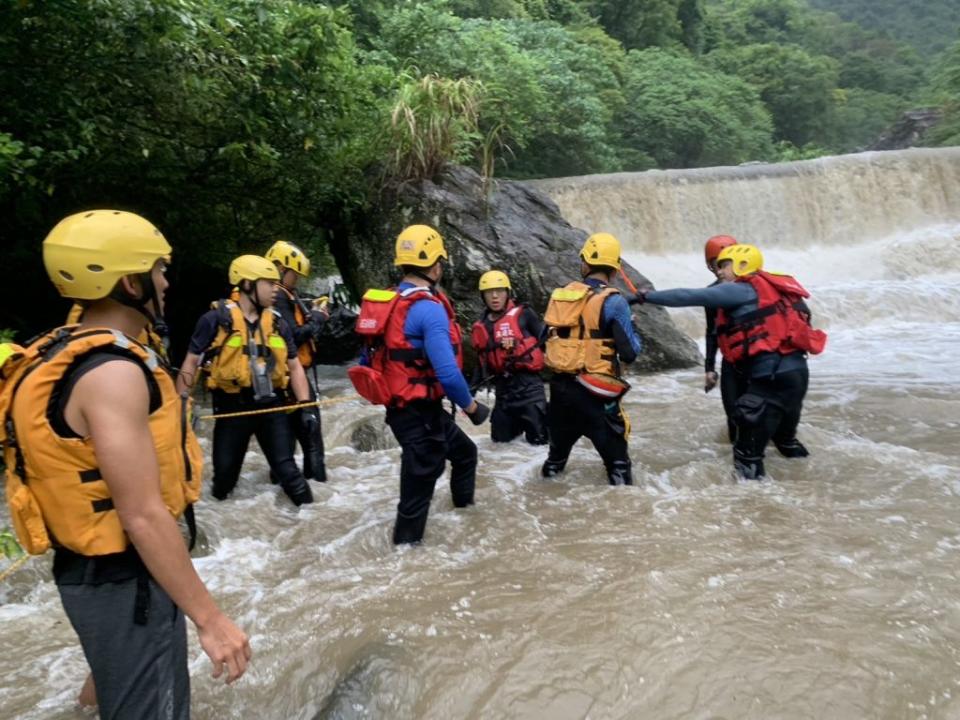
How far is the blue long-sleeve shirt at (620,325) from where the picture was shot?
14.6 ft

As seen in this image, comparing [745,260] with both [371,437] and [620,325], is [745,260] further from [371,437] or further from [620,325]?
[371,437]

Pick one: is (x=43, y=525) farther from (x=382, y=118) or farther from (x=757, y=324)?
(x=382, y=118)

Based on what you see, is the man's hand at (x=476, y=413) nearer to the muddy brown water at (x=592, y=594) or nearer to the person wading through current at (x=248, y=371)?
the muddy brown water at (x=592, y=594)

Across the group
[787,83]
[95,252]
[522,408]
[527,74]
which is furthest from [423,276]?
[787,83]

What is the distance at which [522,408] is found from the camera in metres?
6.25

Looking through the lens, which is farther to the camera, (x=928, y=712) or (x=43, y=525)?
(x=928, y=712)

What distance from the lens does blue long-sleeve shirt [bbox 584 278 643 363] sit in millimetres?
4457

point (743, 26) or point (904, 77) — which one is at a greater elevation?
point (743, 26)

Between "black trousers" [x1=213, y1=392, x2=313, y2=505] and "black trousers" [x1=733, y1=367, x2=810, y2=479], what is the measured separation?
296 centimetres

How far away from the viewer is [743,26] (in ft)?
144

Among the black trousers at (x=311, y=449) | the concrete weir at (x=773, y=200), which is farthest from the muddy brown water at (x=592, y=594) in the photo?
the concrete weir at (x=773, y=200)

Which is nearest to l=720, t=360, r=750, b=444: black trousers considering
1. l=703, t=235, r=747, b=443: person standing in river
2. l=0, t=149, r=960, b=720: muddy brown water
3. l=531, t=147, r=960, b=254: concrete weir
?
l=703, t=235, r=747, b=443: person standing in river

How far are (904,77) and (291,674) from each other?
53644mm

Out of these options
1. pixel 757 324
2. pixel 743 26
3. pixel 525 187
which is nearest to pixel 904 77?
pixel 743 26
